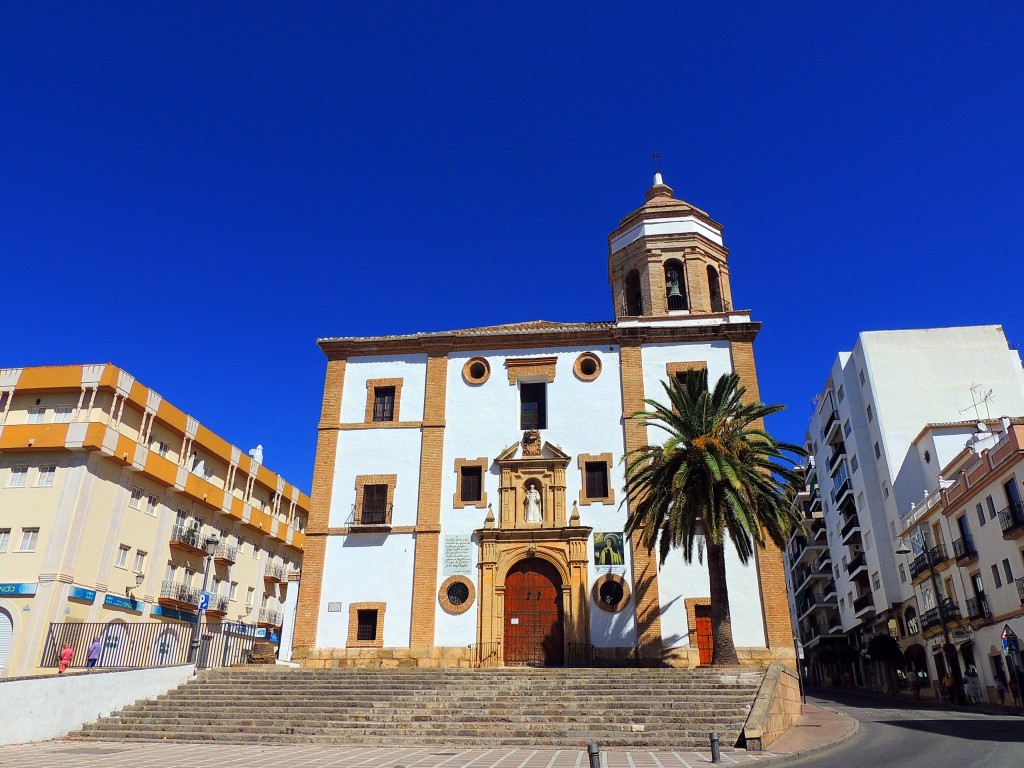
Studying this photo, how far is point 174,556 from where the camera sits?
34688 millimetres

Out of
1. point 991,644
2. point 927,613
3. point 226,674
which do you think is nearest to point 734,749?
point 226,674

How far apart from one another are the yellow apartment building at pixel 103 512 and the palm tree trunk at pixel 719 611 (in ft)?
49.3

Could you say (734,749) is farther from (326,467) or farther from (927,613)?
(927,613)

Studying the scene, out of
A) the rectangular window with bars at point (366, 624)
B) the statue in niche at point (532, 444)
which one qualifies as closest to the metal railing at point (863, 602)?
the statue in niche at point (532, 444)

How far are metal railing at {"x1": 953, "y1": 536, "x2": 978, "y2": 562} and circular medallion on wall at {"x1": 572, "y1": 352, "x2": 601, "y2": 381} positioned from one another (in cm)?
1872

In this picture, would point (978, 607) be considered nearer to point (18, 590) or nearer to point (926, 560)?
point (926, 560)

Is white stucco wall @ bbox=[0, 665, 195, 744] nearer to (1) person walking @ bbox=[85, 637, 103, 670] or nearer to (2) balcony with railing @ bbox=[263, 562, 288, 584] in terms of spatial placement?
(1) person walking @ bbox=[85, 637, 103, 670]

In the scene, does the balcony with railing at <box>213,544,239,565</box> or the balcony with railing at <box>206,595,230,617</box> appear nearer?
the balcony with railing at <box>206,595,230,617</box>

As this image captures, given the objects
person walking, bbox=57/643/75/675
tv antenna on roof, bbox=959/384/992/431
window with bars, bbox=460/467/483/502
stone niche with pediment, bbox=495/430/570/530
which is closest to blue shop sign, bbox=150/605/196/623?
person walking, bbox=57/643/75/675

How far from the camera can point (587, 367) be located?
2712 centimetres

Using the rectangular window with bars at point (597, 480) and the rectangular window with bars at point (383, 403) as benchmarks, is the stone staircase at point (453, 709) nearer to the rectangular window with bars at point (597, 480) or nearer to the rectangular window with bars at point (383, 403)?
the rectangular window with bars at point (597, 480)

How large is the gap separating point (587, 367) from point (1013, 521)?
16818 mm

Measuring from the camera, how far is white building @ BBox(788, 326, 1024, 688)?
136 feet

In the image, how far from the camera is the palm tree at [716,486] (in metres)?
19.8
